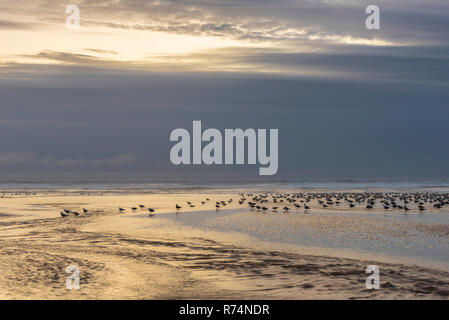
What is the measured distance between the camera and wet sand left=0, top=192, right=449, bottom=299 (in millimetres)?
13812

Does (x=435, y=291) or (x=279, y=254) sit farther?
(x=279, y=254)

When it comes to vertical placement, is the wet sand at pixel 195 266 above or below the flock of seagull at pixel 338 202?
above

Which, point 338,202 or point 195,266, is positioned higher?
point 195,266

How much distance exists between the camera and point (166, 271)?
54.9 ft

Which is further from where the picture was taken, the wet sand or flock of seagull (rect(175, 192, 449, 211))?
flock of seagull (rect(175, 192, 449, 211))

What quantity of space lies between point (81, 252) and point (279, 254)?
783cm

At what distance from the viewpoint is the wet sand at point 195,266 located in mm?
13812

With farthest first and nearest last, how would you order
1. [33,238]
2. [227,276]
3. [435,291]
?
[33,238] < [227,276] < [435,291]

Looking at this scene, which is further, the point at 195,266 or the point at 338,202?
the point at 338,202

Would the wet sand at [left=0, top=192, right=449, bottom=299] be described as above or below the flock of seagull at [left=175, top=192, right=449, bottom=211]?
above

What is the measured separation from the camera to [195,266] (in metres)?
17.5
